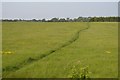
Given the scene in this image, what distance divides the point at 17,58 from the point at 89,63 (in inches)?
340

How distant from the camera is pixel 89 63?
34.2 meters

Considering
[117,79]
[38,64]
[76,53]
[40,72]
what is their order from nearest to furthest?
[117,79] < [40,72] < [38,64] < [76,53]

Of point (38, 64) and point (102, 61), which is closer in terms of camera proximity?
point (38, 64)

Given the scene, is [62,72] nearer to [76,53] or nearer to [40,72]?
[40,72]

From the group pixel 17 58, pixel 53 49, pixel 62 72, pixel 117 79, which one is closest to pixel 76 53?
pixel 53 49

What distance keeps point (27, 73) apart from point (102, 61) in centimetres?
1036

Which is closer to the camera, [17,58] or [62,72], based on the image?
[62,72]

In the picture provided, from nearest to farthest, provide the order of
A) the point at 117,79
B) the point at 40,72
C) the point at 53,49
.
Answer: the point at 117,79 < the point at 40,72 < the point at 53,49

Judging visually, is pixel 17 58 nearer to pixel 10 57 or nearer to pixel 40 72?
pixel 10 57

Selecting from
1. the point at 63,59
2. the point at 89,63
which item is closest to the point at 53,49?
the point at 63,59

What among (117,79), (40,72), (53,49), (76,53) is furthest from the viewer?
(53,49)

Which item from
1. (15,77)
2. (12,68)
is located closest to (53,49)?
(12,68)

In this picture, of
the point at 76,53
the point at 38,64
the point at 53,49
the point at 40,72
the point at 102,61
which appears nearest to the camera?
the point at 40,72

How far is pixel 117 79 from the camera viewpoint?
90.6 feet
